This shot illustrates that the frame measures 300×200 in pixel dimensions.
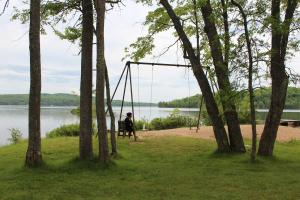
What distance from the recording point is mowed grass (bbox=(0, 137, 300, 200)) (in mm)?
8109

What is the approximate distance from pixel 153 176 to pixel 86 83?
120 inches

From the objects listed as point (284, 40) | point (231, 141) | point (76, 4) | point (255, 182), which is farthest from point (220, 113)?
point (76, 4)

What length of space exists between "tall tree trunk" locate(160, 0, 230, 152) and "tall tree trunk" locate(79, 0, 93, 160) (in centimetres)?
279

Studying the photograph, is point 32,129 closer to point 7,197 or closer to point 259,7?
point 7,197

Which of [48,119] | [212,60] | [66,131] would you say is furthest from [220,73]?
[48,119]

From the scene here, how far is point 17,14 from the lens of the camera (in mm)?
12219

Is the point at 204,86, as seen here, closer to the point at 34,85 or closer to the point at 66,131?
the point at 34,85

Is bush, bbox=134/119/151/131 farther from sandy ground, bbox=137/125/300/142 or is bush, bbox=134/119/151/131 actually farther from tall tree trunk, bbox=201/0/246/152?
tall tree trunk, bbox=201/0/246/152

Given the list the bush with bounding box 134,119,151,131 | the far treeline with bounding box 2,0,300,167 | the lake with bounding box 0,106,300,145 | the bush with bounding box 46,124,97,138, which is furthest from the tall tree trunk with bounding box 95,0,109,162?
the bush with bounding box 134,119,151,131

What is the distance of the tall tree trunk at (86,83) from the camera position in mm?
11188

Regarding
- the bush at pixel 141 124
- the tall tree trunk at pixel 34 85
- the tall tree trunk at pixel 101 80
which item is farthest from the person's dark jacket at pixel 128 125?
the tall tree trunk at pixel 34 85

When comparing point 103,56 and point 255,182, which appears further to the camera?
point 103,56

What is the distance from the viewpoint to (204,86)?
1330 centimetres

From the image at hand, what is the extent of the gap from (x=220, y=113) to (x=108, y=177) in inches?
188
